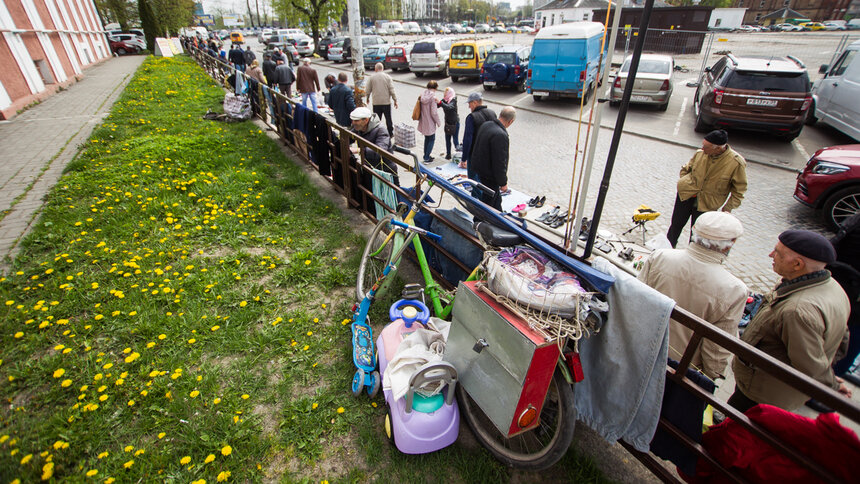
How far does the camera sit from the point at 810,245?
2.24 metres

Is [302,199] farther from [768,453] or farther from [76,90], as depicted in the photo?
[76,90]

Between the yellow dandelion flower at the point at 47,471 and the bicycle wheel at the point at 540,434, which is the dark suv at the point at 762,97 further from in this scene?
the yellow dandelion flower at the point at 47,471

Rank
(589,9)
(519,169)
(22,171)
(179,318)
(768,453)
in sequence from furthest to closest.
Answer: (589,9) → (519,169) → (22,171) → (179,318) → (768,453)

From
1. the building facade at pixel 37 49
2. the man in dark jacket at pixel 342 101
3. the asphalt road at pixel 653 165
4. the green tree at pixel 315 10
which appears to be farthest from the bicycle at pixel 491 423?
the green tree at pixel 315 10

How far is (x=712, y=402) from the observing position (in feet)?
6.09

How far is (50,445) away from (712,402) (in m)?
3.98

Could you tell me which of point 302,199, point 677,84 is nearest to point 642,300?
point 302,199

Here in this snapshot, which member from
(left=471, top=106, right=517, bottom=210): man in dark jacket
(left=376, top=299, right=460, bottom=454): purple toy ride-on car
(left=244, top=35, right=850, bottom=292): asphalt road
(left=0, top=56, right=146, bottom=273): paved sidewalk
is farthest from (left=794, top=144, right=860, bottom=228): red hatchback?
(left=0, top=56, right=146, bottom=273): paved sidewalk

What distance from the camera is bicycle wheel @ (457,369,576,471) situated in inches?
86.0

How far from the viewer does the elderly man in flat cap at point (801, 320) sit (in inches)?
85.8

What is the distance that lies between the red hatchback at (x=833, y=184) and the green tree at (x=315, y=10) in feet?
112

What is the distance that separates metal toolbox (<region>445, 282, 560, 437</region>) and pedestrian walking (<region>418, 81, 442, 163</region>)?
21.3ft

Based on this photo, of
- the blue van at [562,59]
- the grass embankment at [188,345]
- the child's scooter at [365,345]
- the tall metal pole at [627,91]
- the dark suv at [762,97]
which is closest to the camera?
the tall metal pole at [627,91]

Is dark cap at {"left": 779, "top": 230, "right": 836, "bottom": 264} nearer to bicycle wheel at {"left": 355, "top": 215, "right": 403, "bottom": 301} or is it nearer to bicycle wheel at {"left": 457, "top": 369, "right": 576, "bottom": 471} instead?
bicycle wheel at {"left": 457, "top": 369, "right": 576, "bottom": 471}
